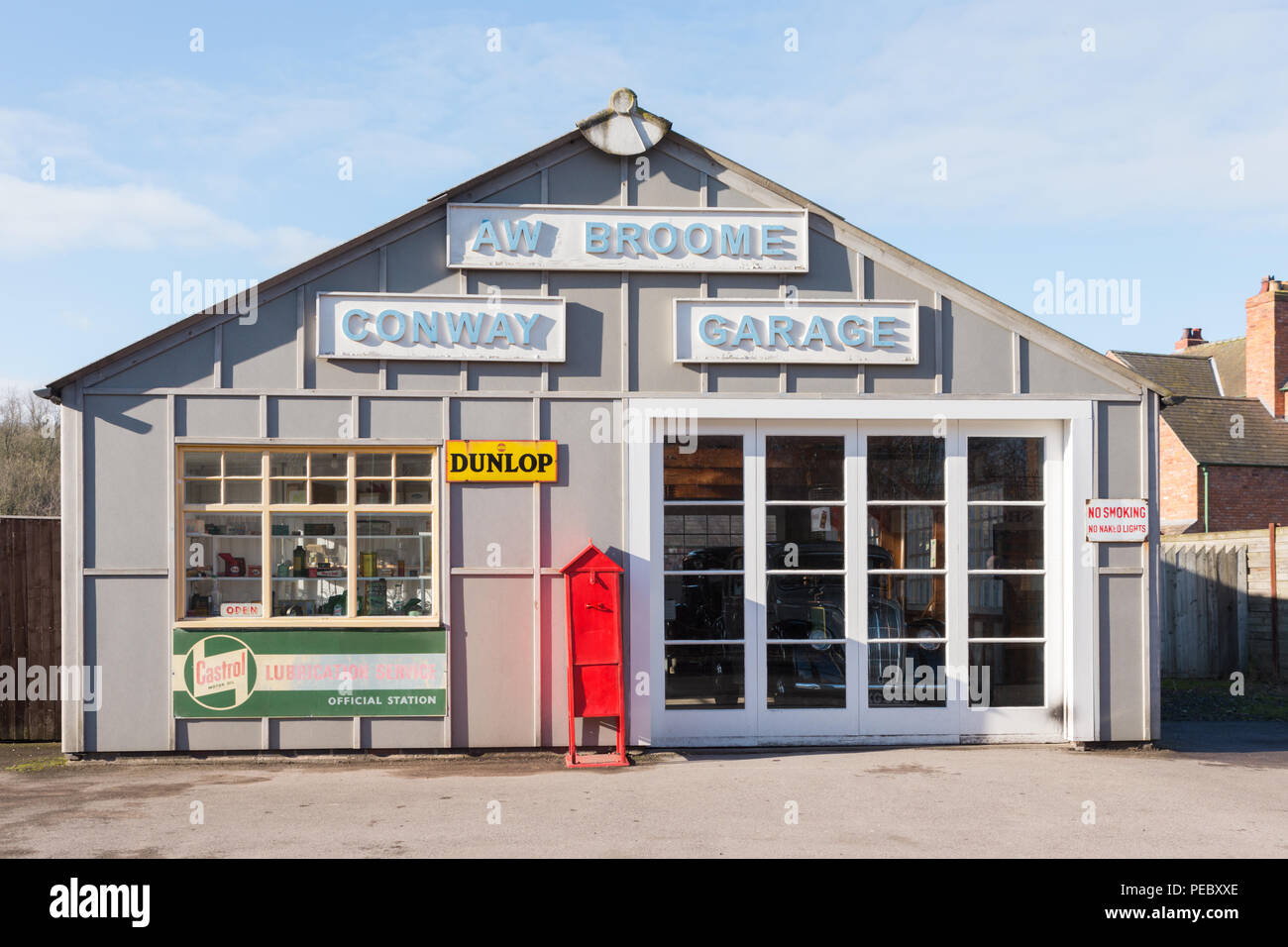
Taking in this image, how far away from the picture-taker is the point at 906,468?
10078 millimetres

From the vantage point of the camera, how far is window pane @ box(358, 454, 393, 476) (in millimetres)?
9680

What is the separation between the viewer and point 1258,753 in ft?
33.0

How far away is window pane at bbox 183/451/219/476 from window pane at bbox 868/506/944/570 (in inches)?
221

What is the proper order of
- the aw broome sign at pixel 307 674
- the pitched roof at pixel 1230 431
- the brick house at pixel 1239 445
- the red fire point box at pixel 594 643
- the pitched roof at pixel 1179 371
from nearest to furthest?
the red fire point box at pixel 594 643 → the aw broome sign at pixel 307 674 → the brick house at pixel 1239 445 → the pitched roof at pixel 1230 431 → the pitched roof at pixel 1179 371

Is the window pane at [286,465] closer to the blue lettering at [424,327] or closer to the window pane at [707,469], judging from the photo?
the blue lettering at [424,327]

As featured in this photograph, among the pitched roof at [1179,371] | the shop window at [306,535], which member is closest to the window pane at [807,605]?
the shop window at [306,535]

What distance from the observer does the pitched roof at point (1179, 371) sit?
3164 centimetres

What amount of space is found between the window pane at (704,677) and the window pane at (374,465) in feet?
9.31

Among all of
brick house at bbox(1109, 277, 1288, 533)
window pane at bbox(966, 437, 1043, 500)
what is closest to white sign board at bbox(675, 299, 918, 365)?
window pane at bbox(966, 437, 1043, 500)

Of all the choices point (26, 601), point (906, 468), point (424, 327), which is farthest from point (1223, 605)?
point (26, 601)

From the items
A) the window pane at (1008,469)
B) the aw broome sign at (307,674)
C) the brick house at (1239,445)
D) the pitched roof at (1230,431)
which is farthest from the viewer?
the pitched roof at (1230,431)
